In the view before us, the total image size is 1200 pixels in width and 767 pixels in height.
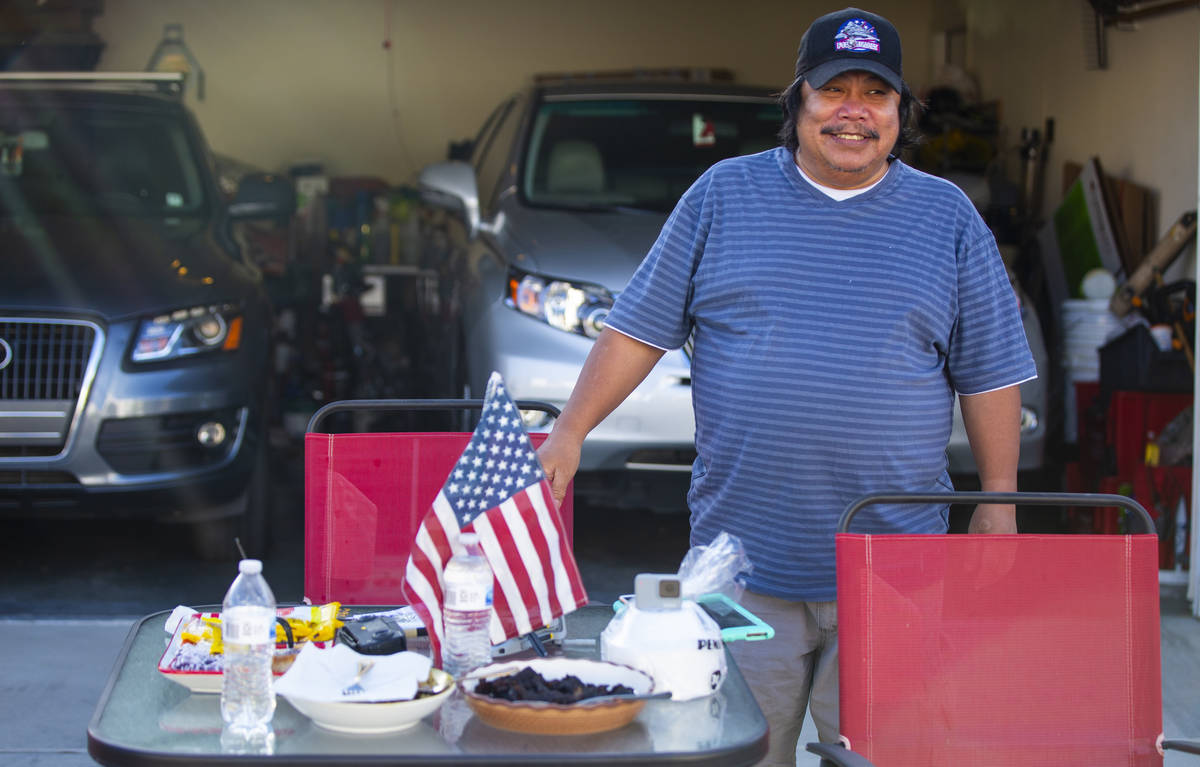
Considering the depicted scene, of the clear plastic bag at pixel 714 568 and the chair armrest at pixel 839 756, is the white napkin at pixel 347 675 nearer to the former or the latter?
the clear plastic bag at pixel 714 568

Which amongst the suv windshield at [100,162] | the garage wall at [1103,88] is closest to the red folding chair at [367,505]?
the suv windshield at [100,162]

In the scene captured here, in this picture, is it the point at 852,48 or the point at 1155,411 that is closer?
the point at 852,48

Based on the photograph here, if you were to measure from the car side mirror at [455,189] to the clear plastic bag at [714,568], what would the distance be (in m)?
3.66

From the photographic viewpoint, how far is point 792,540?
2729mm

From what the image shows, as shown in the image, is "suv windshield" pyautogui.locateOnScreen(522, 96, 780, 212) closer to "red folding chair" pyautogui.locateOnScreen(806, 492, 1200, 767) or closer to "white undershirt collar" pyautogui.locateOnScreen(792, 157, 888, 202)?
"white undershirt collar" pyautogui.locateOnScreen(792, 157, 888, 202)

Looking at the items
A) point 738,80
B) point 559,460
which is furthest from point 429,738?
point 738,80

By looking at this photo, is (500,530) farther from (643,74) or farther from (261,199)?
(643,74)

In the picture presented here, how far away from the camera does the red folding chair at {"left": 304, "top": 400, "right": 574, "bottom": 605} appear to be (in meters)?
2.93

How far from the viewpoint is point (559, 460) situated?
270 cm

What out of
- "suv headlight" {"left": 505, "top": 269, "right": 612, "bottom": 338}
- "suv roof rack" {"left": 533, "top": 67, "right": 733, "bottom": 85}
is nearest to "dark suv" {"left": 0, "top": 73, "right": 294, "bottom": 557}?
"suv headlight" {"left": 505, "top": 269, "right": 612, "bottom": 338}

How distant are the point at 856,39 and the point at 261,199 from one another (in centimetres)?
402

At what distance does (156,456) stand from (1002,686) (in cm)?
348

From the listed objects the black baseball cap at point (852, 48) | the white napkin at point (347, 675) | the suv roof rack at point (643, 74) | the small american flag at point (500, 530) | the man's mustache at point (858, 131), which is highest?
the suv roof rack at point (643, 74)

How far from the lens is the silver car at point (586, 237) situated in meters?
5.06
